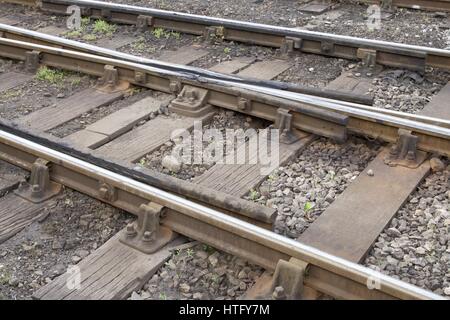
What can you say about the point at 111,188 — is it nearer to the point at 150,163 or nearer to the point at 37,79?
the point at 150,163

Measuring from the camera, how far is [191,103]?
557 cm

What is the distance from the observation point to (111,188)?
163 inches

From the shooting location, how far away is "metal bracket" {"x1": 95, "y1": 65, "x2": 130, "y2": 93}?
6184 mm

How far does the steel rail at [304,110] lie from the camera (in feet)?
15.3

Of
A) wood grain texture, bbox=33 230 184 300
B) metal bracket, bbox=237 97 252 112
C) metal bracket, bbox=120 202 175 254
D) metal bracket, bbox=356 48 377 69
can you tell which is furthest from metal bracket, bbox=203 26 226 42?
wood grain texture, bbox=33 230 184 300

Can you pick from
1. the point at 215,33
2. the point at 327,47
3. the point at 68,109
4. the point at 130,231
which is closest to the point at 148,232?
Result: the point at 130,231

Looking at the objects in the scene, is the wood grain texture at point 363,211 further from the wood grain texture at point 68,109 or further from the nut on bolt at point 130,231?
the wood grain texture at point 68,109

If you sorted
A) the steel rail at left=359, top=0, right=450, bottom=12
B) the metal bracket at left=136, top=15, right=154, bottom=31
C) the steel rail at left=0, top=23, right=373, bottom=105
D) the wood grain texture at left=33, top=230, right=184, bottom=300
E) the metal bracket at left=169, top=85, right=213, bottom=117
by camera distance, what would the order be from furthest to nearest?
the steel rail at left=359, top=0, right=450, bottom=12
the metal bracket at left=136, top=15, right=154, bottom=31
the metal bracket at left=169, top=85, right=213, bottom=117
the steel rail at left=0, top=23, right=373, bottom=105
the wood grain texture at left=33, top=230, right=184, bottom=300

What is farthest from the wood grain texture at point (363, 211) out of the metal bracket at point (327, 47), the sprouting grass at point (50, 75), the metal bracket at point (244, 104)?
the sprouting grass at point (50, 75)

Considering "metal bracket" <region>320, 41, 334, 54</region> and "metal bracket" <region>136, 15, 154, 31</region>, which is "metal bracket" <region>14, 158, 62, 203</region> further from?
"metal bracket" <region>136, 15, 154, 31</region>

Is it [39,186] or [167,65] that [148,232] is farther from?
[167,65]

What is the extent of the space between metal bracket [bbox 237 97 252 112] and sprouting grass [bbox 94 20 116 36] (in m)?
3.20

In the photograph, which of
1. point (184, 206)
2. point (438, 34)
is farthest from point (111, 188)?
point (438, 34)

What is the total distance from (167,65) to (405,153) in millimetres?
2636
